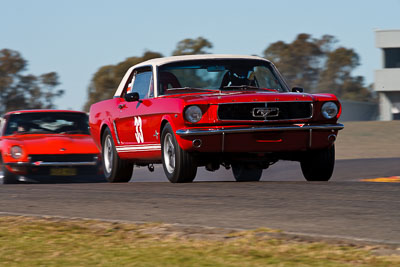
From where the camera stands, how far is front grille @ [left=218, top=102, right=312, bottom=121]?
9609 millimetres

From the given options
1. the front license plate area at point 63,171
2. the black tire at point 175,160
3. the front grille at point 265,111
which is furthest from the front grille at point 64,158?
the front grille at point 265,111

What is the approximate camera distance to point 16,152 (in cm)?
1443

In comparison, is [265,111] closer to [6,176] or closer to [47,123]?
[6,176]

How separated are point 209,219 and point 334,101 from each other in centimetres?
398

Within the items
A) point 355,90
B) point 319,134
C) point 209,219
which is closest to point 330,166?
point 319,134

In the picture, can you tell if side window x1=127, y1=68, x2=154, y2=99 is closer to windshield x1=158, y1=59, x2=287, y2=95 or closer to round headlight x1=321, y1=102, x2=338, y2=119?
windshield x1=158, y1=59, x2=287, y2=95

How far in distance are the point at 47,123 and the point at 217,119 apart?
684 cm

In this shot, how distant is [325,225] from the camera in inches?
235

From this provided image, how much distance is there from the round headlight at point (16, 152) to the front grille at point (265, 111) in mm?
5787

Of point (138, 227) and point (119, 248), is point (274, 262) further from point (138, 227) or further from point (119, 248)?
point (138, 227)

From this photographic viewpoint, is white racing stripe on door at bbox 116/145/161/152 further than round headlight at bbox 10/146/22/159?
No

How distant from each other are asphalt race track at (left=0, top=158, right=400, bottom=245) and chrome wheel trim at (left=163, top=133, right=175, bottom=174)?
462 millimetres

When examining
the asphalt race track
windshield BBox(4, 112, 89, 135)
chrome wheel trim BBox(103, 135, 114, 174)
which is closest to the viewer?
the asphalt race track

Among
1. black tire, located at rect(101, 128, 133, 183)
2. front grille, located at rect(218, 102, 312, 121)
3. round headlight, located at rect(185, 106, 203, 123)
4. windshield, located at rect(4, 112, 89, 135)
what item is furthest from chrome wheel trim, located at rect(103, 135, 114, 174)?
windshield, located at rect(4, 112, 89, 135)
